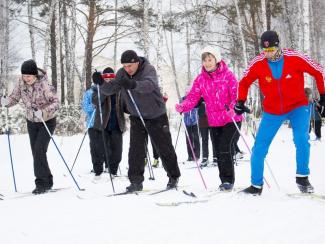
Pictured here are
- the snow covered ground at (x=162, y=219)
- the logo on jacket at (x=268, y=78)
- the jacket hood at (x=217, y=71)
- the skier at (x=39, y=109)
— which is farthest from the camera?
the skier at (x=39, y=109)

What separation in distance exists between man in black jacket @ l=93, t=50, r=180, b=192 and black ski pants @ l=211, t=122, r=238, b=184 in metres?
0.62

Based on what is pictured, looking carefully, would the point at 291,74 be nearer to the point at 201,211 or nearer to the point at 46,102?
the point at 201,211

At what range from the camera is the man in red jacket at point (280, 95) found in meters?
4.73

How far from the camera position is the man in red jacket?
15.5 ft

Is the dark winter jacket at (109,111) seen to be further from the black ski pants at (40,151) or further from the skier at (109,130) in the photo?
the black ski pants at (40,151)

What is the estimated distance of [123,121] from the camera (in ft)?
25.0

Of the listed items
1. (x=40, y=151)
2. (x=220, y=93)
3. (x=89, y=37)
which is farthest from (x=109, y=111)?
(x=89, y=37)

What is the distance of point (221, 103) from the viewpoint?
5.57m

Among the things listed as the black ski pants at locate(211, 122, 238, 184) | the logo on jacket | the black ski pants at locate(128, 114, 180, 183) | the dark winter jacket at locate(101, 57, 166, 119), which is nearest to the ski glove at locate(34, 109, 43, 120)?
the dark winter jacket at locate(101, 57, 166, 119)

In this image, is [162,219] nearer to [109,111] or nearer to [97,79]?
[97,79]

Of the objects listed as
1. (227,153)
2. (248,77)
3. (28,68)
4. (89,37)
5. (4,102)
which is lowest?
(227,153)

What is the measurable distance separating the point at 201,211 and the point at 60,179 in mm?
4641

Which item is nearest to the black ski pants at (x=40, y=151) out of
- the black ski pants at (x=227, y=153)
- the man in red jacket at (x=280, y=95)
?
the black ski pants at (x=227, y=153)

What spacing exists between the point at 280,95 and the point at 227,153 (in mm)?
1045
